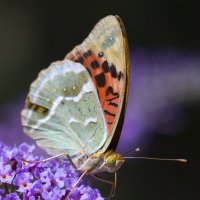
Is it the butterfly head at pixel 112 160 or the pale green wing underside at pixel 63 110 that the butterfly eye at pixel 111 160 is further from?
the pale green wing underside at pixel 63 110

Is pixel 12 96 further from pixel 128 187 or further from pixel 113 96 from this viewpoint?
pixel 113 96

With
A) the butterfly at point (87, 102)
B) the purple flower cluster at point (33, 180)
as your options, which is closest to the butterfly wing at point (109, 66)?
the butterfly at point (87, 102)

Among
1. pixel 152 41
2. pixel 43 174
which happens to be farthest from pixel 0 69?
pixel 43 174

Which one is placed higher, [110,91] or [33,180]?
[110,91]

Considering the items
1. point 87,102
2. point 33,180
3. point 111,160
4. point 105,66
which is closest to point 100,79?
point 105,66

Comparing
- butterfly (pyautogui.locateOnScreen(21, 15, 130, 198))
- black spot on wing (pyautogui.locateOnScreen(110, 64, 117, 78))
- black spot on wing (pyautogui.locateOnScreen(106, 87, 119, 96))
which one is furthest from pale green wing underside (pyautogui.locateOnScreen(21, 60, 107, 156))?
black spot on wing (pyautogui.locateOnScreen(110, 64, 117, 78))

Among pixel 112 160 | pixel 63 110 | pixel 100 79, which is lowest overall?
pixel 112 160

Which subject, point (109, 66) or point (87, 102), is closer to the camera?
point (109, 66)

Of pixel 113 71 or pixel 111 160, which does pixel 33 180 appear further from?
pixel 113 71
